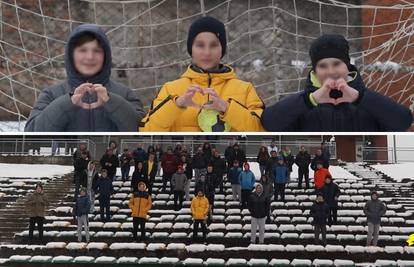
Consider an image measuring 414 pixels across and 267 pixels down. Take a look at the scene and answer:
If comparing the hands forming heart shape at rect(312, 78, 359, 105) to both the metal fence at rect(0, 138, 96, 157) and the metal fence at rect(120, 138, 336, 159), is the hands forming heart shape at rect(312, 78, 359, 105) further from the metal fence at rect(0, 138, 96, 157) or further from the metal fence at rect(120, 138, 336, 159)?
the metal fence at rect(0, 138, 96, 157)

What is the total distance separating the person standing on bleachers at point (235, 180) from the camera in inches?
94.2

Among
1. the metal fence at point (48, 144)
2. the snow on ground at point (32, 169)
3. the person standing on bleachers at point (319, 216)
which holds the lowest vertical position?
the person standing on bleachers at point (319, 216)

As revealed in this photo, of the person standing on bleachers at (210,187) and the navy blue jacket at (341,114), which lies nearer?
the navy blue jacket at (341,114)

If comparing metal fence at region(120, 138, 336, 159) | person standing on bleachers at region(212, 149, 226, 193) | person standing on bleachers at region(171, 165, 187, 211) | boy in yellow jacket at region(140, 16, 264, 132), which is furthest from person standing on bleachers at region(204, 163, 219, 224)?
boy in yellow jacket at region(140, 16, 264, 132)

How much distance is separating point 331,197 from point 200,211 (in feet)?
2.61

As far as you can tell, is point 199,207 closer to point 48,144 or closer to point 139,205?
point 139,205

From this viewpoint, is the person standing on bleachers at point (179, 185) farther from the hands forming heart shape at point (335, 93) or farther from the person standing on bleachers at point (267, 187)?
the hands forming heart shape at point (335, 93)

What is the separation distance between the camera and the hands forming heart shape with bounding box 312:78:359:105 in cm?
107

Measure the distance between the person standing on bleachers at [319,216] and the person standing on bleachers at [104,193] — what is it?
1141mm

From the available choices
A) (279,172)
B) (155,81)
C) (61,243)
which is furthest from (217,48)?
(61,243)

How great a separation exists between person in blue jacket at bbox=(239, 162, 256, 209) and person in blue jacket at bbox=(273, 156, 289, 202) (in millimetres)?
129

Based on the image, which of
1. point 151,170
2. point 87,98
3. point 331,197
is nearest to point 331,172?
point 331,197

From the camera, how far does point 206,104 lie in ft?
3.69

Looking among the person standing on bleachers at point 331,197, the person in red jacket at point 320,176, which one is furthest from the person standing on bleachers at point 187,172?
the person standing on bleachers at point 331,197
